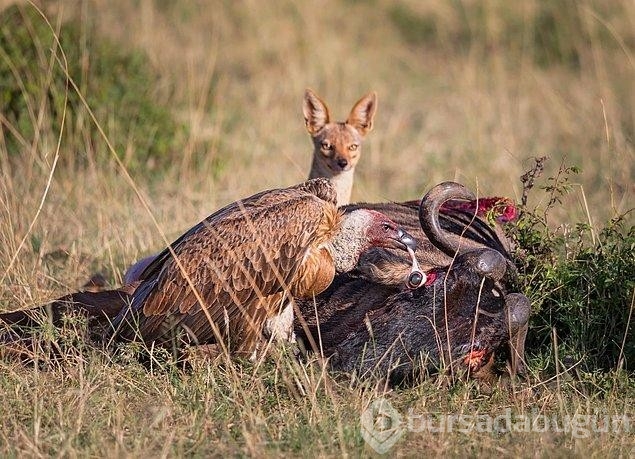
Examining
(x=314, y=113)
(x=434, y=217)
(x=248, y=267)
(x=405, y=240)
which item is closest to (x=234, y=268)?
(x=248, y=267)

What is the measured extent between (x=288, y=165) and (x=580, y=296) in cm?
342

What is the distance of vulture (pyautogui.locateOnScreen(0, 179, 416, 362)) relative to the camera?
4.30 m

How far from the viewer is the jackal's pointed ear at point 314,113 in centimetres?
665

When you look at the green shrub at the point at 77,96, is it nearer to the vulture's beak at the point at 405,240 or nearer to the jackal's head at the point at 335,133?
the jackal's head at the point at 335,133

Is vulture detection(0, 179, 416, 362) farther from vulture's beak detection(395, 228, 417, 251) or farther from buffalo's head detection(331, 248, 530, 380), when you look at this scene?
buffalo's head detection(331, 248, 530, 380)

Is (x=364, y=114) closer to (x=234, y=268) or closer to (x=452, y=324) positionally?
(x=234, y=268)

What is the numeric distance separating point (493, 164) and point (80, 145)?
2.72 meters

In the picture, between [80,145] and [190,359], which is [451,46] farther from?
[190,359]

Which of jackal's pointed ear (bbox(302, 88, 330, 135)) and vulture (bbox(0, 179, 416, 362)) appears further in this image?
jackal's pointed ear (bbox(302, 88, 330, 135))

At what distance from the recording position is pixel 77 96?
718 centimetres

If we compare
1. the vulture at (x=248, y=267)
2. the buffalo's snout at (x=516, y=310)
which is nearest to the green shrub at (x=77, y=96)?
the vulture at (x=248, y=267)

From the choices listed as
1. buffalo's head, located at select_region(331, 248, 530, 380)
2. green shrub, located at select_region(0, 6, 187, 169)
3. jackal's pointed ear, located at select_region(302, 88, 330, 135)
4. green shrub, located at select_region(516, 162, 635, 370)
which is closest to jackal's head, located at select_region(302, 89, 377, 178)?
jackal's pointed ear, located at select_region(302, 88, 330, 135)

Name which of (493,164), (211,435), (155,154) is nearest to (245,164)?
(155,154)

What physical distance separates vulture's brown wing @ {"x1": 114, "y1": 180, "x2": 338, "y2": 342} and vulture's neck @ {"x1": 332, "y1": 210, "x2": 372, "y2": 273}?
98 millimetres
